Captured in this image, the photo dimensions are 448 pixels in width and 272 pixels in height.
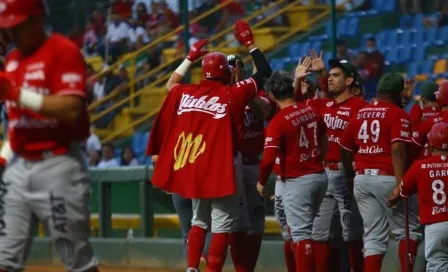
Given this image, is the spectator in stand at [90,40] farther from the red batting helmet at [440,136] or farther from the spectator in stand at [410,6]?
the red batting helmet at [440,136]

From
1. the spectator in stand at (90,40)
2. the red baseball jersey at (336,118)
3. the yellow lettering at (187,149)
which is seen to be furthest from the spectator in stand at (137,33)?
the yellow lettering at (187,149)

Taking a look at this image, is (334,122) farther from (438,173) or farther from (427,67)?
(427,67)

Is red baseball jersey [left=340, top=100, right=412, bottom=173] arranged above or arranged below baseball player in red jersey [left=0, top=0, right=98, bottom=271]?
below

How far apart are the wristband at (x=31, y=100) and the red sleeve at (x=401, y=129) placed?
440 centimetres

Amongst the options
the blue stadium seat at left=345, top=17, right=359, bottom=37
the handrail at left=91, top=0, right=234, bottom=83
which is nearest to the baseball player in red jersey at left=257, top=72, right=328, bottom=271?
the blue stadium seat at left=345, top=17, right=359, bottom=37

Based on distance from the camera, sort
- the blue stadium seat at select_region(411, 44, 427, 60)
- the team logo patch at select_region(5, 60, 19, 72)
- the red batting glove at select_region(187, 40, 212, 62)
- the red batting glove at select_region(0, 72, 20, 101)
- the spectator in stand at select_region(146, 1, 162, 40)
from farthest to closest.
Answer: the spectator in stand at select_region(146, 1, 162, 40) → the blue stadium seat at select_region(411, 44, 427, 60) → the red batting glove at select_region(187, 40, 212, 62) → the team logo patch at select_region(5, 60, 19, 72) → the red batting glove at select_region(0, 72, 20, 101)

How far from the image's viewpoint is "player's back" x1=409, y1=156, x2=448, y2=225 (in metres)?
8.98

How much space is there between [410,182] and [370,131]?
88cm

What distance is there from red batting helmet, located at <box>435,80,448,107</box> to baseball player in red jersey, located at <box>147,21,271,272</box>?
157cm

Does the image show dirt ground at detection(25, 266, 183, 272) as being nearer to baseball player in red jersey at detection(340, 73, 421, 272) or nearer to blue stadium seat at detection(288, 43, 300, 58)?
blue stadium seat at detection(288, 43, 300, 58)

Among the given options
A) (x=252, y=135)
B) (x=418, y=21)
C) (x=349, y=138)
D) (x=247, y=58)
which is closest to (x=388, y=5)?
(x=418, y=21)

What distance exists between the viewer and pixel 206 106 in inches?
384

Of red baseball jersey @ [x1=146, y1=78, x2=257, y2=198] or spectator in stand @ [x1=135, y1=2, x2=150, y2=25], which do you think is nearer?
red baseball jersey @ [x1=146, y1=78, x2=257, y2=198]

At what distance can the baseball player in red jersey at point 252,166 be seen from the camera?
10664 millimetres
